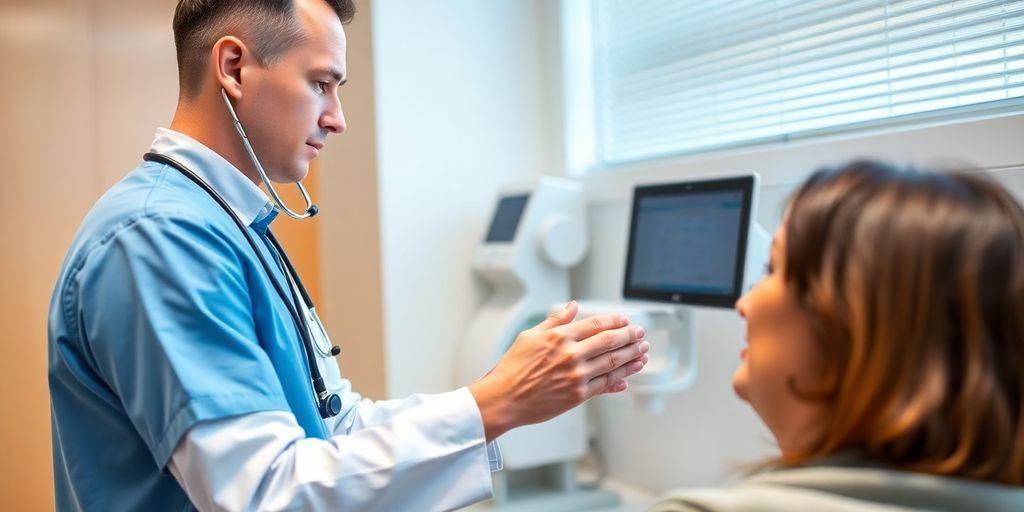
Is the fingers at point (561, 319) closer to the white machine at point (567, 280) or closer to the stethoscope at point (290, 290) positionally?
the stethoscope at point (290, 290)

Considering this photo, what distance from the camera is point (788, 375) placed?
2.36 ft

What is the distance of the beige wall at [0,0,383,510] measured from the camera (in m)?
2.24

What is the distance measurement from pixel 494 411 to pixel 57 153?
1.85m

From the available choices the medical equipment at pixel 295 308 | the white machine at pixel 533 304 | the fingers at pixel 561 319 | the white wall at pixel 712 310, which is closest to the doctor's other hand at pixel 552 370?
the fingers at pixel 561 319

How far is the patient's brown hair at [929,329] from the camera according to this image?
614 millimetres

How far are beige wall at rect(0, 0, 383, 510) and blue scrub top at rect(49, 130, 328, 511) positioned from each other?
1.19 m

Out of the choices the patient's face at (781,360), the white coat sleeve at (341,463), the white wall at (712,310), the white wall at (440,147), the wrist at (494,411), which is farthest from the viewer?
the white wall at (440,147)

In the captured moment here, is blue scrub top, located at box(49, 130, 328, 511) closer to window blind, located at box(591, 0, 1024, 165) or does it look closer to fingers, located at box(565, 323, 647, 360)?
fingers, located at box(565, 323, 647, 360)

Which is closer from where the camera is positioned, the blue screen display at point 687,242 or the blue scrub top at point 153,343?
the blue scrub top at point 153,343

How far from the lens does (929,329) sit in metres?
0.62

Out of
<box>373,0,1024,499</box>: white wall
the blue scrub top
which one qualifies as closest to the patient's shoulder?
the blue scrub top

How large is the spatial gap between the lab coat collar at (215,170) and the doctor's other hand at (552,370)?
405mm

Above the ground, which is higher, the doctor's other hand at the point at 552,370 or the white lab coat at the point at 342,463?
the doctor's other hand at the point at 552,370

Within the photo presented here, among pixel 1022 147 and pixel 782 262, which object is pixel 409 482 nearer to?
pixel 782 262
